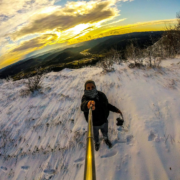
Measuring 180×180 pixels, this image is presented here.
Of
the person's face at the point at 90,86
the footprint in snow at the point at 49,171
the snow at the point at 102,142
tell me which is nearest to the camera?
the person's face at the point at 90,86

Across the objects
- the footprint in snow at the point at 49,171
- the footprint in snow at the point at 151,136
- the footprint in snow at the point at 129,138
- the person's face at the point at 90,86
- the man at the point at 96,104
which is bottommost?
the footprint in snow at the point at 151,136

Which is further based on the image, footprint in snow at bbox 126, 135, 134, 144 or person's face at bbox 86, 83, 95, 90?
footprint in snow at bbox 126, 135, 134, 144

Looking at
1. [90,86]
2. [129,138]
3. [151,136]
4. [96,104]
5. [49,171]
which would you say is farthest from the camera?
[129,138]

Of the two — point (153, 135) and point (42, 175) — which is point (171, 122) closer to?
point (153, 135)

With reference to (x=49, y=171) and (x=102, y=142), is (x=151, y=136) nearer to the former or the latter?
(x=102, y=142)

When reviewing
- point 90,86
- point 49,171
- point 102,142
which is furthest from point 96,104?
point 49,171

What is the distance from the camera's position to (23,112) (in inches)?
269

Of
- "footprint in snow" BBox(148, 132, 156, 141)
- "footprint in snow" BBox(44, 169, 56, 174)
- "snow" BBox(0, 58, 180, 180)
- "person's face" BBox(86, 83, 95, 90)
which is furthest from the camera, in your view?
"footprint in snow" BBox(148, 132, 156, 141)

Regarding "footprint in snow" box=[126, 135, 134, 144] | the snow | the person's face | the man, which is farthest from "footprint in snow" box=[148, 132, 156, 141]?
the person's face

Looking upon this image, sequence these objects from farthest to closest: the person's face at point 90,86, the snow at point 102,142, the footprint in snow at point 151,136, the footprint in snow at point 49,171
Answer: the footprint in snow at point 151,136 → the footprint in snow at point 49,171 → the snow at point 102,142 → the person's face at point 90,86

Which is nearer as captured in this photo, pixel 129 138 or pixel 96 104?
pixel 96 104

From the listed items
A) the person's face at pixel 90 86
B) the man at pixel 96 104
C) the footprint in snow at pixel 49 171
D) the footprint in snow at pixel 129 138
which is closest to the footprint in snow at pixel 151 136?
the footprint in snow at pixel 129 138

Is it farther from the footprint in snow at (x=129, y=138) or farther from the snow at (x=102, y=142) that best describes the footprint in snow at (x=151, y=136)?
the footprint in snow at (x=129, y=138)

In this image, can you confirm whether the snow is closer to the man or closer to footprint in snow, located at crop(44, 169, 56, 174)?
footprint in snow, located at crop(44, 169, 56, 174)
